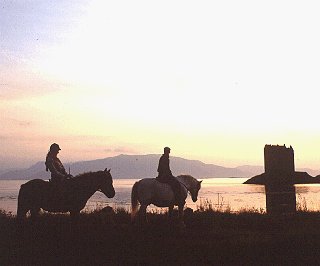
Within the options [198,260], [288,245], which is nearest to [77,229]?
[198,260]

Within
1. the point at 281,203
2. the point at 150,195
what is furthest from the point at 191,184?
the point at 281,203

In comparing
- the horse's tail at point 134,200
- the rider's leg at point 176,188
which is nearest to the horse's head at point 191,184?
the rider's leg at point 176,188

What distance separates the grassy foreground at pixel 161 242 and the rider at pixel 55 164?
1637mm

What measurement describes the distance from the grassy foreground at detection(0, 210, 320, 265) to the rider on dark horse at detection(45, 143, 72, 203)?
1.40 metres

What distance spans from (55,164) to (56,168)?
0.16m

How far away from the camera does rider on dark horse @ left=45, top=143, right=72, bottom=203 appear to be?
47.6ft

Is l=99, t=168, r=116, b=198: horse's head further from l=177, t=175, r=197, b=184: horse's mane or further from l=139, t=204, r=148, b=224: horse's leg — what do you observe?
l=177, t=175, r=197, b=184: horse's mane

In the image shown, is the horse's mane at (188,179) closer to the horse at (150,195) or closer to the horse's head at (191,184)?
the horse's head at (191,184)

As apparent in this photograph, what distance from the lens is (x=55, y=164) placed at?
14.6 metres

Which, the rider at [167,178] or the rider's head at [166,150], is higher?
the rider's head at [166,150]

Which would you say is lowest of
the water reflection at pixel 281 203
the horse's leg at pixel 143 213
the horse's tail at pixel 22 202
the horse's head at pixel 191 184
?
the water reflection at pixel 281 203

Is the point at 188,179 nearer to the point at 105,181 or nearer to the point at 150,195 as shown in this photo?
the point at 150,195

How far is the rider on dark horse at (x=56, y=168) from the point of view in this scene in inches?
571

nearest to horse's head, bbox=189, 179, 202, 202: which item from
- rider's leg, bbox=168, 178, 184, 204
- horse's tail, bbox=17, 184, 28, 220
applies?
rider's leg, bbox=168, 178, 184, 204
